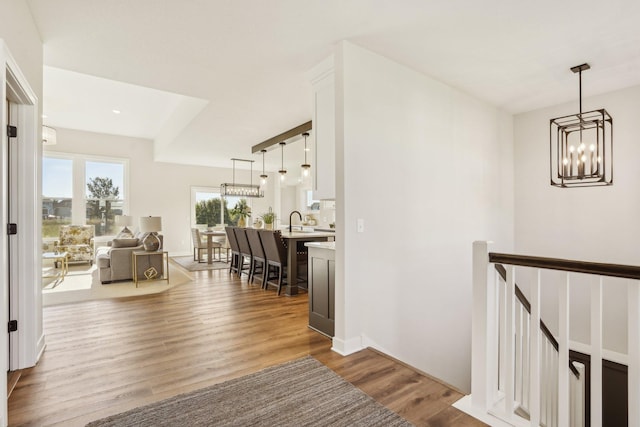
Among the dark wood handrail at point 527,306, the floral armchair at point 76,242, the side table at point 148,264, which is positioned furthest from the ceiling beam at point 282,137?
the floral armchair at point 76,242

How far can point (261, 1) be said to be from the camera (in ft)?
7.29

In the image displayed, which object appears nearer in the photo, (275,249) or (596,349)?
(596,349)

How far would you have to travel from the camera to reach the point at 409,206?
3.24 meters

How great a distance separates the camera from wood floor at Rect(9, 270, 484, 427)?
1979mm

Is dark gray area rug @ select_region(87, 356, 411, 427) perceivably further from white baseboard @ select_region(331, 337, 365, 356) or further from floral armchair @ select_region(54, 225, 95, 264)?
floral armchair @ select_region(54, 225, 95, 264)

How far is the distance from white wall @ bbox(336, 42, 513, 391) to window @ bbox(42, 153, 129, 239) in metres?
7.72

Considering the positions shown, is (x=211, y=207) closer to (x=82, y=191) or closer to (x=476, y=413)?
(x=82, y=191)

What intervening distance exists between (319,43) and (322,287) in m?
2.32

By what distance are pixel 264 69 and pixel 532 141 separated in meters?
4.02

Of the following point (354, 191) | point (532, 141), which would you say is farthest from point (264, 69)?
point (532, 141)

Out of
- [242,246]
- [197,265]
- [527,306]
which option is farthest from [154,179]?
[527,306]

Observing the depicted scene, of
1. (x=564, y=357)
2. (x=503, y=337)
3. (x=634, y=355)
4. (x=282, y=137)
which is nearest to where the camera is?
(x=634, y=355)

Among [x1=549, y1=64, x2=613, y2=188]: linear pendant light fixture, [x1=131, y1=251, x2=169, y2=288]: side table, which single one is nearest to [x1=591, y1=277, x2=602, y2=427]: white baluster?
[x1=549, y1=64, x2=613, y2=188]: linear pendant light fixture

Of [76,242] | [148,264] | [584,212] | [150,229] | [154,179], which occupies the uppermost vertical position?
[154,179]
